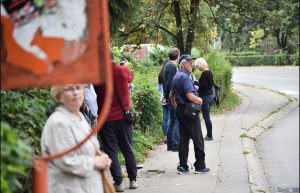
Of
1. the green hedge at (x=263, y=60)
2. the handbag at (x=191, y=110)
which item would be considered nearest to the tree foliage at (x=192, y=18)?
the handbag at (x=191, y=110)

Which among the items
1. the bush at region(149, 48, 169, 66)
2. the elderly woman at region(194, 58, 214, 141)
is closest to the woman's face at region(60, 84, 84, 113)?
the elderly woman at region(194, 58, 214, 141)

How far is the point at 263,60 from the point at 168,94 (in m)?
49.4

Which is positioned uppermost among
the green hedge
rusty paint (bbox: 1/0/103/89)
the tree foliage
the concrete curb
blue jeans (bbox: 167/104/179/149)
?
the tree foliage

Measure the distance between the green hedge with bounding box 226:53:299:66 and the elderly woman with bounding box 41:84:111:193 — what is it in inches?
1920

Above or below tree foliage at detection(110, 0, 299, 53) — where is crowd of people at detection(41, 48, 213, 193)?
below

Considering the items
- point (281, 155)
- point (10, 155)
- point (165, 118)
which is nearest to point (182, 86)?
point (165, 118)

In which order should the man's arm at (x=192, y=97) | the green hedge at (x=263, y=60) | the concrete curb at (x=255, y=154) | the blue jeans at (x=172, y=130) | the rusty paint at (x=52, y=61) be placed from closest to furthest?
1. the rusty paint at (x=52, y=61)
2. the concrete curb at (x=255, y=154)
3. the man's arm at (x=192, y=97)
4. the blue jeans at (x=172, y=130)
5. the green hedge at (x=263, y=60)

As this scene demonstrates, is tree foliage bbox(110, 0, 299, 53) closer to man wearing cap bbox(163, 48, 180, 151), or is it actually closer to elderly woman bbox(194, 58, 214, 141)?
elderly woman bbox(194, 58, 214, 141)

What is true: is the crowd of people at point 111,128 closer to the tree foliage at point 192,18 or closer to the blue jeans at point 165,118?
the blue jeans at point 165,118

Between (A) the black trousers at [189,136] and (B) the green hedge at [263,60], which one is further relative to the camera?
(B) the green hedge at [263,60]

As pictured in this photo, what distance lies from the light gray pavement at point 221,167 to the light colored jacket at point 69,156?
366 centimetres

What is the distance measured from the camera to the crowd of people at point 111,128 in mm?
4254

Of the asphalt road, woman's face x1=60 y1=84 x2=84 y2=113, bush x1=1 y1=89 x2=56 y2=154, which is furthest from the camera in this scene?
the asphalt road

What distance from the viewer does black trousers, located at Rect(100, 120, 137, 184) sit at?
7.72 m
